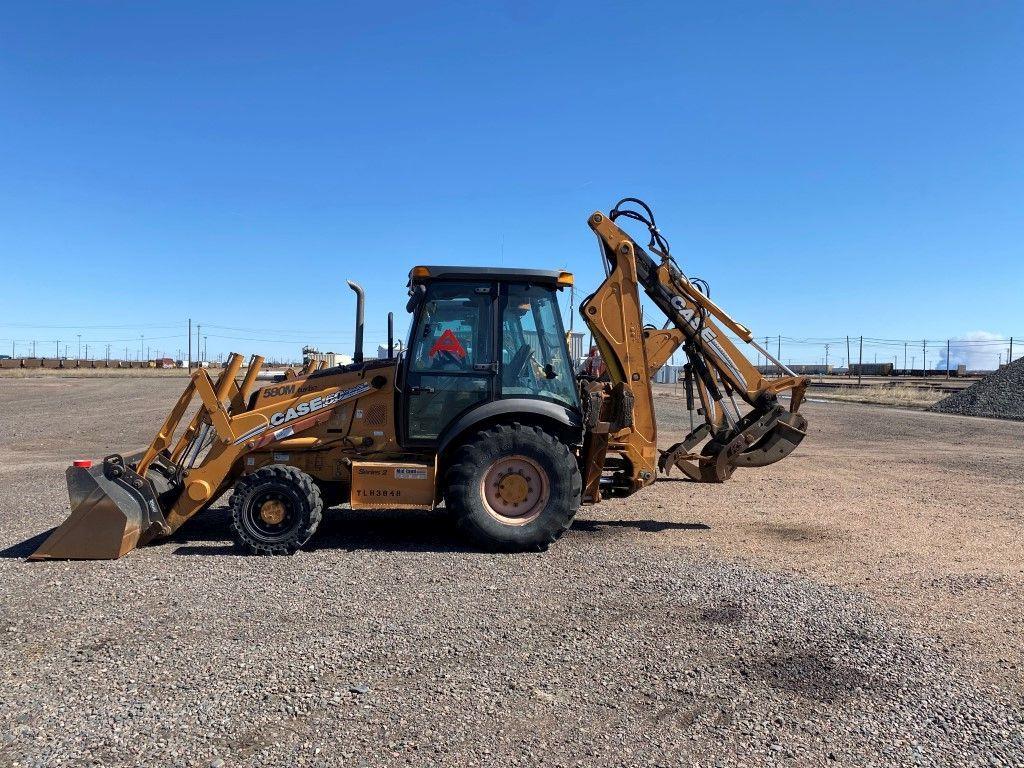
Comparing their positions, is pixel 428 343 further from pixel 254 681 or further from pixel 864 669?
pixel 864 669

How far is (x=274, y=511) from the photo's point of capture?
6.66 m

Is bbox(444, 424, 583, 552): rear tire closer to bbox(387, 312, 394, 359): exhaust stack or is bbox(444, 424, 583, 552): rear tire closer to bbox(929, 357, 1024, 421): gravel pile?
bbox(387, 312, 394, 359): exhaust stack

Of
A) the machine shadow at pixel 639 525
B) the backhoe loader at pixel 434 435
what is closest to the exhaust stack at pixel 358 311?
the backhoe loader at pixel 434 435

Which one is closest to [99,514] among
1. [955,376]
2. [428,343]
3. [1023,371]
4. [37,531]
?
[37,531]

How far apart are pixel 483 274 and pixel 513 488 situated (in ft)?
6.36

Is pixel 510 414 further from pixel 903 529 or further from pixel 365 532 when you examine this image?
pixel 903 529

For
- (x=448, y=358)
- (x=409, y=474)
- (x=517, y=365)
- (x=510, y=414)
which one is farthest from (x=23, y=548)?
(x=517, y=365)

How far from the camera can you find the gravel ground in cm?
348

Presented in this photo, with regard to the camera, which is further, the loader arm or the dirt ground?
the loader arm

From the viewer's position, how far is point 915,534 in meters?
7.77

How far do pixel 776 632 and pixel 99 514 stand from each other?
17.4ft

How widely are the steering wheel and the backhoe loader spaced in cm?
1

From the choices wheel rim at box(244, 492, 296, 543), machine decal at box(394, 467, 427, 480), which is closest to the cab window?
machine decal at box(394, 467, 427, 480)

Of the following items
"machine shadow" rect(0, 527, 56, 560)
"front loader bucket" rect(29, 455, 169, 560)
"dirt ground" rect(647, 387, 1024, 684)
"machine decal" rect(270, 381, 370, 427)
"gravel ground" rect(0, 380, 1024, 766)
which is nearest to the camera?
"gravel ground" rect(0, 380, 1024, 766)
